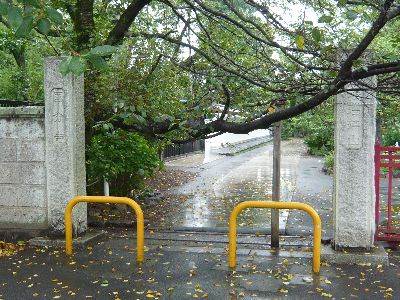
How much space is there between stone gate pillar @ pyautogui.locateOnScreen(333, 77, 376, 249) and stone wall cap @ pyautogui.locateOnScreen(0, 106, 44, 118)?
14.4ft

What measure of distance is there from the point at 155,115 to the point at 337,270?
11.2 feet

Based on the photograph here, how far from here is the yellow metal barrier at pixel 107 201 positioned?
6.38 metres

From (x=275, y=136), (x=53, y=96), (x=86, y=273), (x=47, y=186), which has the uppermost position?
(x=53, y=96)

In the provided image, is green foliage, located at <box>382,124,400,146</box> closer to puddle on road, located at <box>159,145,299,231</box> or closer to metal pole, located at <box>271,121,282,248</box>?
puddle on road, located at <box>159,145,299,231</box>

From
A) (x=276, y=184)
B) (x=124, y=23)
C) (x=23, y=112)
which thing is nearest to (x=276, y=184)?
(x=276, y=184)

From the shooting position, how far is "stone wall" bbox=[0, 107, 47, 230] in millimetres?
7387

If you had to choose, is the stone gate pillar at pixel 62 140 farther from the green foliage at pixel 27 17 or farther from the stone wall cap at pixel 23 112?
the green foliage at pixel 27 17

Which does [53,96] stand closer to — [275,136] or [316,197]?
[275,136]

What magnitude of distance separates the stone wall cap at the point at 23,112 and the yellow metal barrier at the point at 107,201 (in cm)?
155

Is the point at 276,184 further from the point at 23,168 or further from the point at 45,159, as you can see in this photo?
the point at 23,168

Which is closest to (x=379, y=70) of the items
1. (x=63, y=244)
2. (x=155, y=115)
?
(x=155, y=115)

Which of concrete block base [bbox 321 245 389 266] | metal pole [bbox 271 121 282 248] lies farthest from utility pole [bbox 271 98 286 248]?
concrete block base [bbox 321 245 389 266]

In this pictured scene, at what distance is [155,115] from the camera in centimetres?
734

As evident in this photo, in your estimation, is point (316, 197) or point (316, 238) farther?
point (316, 197)
